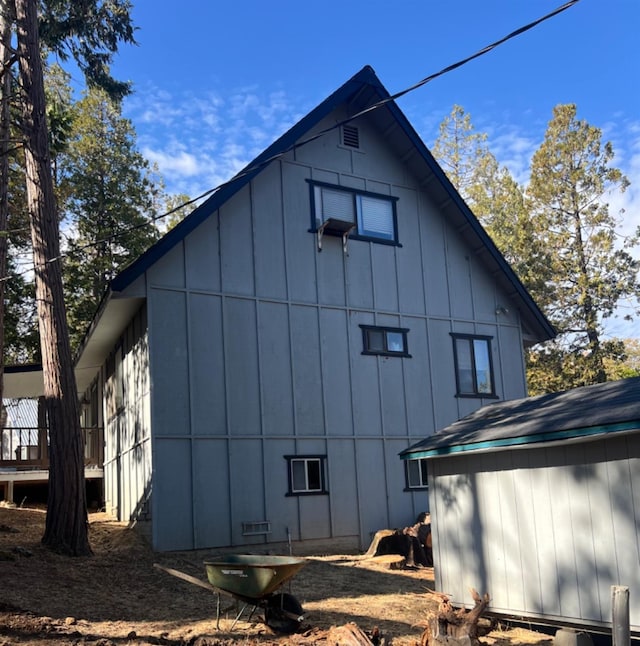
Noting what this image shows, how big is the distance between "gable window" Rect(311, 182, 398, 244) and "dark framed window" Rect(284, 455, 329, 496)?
16.7 ft

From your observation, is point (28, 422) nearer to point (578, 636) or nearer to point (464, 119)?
point (464, 119)

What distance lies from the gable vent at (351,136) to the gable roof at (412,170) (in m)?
0.38

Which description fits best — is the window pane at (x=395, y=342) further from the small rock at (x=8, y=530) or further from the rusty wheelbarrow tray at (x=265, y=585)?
the rusty wheelbarrow tray at (x=265, y=585)

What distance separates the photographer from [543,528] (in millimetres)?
8703

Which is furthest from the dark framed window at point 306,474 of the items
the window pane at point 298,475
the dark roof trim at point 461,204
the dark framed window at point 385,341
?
the dark roof trim at point 461,204

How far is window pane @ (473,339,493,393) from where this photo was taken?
18938mm

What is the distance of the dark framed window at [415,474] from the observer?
17.1m

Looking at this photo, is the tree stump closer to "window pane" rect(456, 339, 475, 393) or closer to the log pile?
the log pile

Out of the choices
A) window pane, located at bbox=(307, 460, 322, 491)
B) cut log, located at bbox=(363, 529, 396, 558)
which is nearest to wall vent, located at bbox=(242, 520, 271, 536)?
window pane, located at bbox=(307, 460, 322, 491)

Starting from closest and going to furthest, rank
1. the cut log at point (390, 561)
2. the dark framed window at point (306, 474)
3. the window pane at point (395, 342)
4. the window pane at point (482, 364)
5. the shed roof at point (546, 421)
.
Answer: the shed roof at point (546, 421)
the cut log at point (390, 561)
the dark framed window at point (306, 474)
the window pane at point (395, 342)
the window pane at point (482, 364)

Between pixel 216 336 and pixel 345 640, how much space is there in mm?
8429

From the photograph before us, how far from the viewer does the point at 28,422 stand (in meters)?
35.6

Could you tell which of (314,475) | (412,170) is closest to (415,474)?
(314,475)

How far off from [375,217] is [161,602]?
1058 cm
